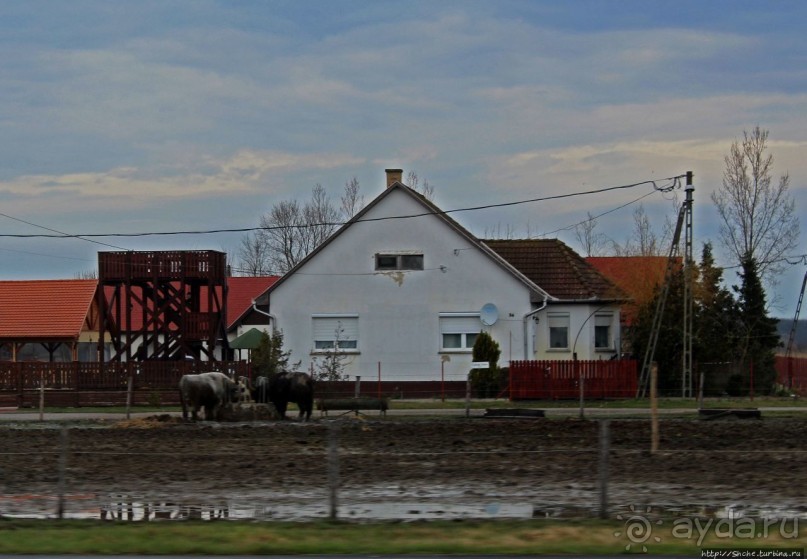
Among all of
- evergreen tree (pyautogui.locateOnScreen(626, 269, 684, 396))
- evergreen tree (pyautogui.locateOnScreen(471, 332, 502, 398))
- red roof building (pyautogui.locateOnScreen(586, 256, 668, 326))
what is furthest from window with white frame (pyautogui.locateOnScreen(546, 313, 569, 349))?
evergreen tree (pyautogui.locateOnScreen(471, 332, 502, 398))

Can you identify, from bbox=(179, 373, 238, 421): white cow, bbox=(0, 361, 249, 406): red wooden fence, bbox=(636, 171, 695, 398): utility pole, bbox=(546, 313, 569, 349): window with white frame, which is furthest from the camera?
bbox=(546, 313, 569, 349): window with white frame

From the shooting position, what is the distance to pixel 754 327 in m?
51.4

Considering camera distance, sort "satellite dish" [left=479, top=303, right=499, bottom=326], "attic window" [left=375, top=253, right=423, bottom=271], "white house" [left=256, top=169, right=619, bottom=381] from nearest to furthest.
→ "satellite dish" [left=479, top=303, right=499, bottom=326] < "white house" [left=256, top=169, right=619, bottom=381] < "attic window" [left=375, top=253, right=423, bottom=271]

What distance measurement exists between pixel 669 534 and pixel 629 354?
122ft

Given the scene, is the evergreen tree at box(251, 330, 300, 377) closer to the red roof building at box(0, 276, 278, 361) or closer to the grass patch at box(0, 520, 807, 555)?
the red roof building at box(0, 276, 278, 361)

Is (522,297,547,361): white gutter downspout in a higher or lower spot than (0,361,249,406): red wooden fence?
higher

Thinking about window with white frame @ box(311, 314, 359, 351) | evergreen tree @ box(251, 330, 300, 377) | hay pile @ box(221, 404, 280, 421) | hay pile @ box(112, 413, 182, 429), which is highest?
window with white frame @ box(311, 314, 359, 351)

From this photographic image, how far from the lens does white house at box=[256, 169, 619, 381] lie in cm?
4734

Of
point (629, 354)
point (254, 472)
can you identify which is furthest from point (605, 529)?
point (629, 354)

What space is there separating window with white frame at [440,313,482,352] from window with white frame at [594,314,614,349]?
5.96 m

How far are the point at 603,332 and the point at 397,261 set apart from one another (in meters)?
9.58

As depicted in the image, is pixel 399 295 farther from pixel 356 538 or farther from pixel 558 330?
pixel 356 538

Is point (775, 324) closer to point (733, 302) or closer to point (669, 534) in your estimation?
point (733, 302)

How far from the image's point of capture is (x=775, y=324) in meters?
52.6
